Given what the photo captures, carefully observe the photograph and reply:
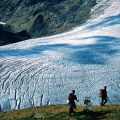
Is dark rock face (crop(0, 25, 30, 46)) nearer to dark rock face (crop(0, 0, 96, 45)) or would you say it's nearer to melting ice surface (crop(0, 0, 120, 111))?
dark rock face (crop(0, 0, 96, 45))

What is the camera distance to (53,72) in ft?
125

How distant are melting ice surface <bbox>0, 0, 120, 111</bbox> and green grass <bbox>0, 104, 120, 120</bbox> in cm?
472

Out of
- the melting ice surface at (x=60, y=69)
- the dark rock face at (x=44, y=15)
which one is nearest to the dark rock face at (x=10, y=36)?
the dark rock face at (x=44, y=15)

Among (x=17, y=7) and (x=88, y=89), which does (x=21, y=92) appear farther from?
(x=17, y=7)

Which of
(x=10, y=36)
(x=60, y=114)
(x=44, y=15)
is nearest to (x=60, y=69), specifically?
(x=60, y=114)

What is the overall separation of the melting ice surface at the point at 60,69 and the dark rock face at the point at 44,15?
1212 centimetres

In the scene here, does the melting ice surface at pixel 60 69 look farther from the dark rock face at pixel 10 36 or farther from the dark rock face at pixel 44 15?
the dark rock face at pixel 44 15

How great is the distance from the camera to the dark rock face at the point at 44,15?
65.8 m

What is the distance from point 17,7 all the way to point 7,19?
14.4ft

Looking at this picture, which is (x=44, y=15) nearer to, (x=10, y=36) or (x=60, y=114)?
(x=10, y=36)

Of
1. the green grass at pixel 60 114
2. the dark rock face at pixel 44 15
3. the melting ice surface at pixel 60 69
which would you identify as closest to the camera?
the green grass at pixel 60 114

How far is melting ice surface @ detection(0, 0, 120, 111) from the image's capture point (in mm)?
33469

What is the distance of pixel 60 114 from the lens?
24.7 m

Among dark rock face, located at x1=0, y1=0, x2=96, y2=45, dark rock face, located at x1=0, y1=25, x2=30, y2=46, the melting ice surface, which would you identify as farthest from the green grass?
dark rock face, located at x1=0, y1=0, x2=96, y2=45
